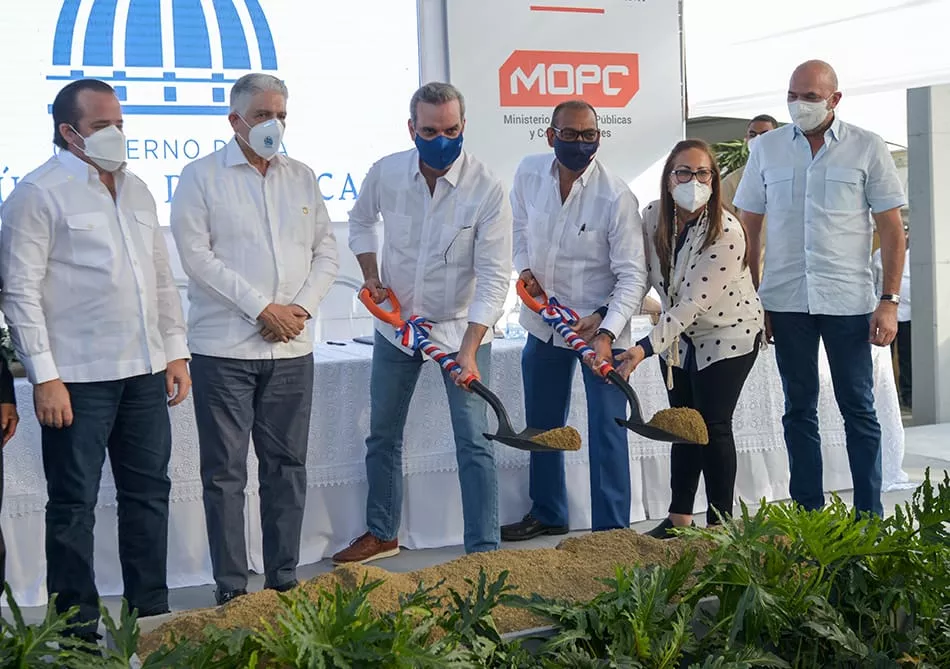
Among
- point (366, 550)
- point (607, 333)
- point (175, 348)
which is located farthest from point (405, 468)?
point (175, 348)

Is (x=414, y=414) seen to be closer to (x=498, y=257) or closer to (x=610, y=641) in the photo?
(x=498, y=257)

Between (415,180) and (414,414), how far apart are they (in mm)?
856

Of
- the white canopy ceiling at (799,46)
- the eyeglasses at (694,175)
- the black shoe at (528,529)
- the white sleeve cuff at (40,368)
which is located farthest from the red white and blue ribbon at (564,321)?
the white canopy ceiling at (799,46)

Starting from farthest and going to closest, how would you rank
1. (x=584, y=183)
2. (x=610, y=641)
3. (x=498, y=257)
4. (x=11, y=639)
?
(x=584, y=183)
(x=498, y=257)
(x=610, y=641)
(x=11, y=639)

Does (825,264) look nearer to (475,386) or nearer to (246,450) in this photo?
(475,386)

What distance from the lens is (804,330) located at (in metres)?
3.64

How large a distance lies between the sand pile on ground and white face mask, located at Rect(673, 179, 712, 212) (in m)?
1.58

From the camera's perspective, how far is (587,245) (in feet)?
11.7

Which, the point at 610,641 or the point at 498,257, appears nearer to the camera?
the point at 610,641

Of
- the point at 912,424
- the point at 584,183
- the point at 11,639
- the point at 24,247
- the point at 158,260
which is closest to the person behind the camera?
the point at 11,639

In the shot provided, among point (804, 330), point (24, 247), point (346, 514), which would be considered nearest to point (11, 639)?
point (24, 247)

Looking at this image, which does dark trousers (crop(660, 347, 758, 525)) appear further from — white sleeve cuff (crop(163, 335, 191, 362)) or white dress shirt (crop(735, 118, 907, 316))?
white sleeve cuff (crop(163, 335, 191, 362))

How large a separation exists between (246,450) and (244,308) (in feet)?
1.37

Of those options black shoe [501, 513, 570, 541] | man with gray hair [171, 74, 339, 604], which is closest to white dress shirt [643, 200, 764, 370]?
black shoe [501, 513, 570, 541]
